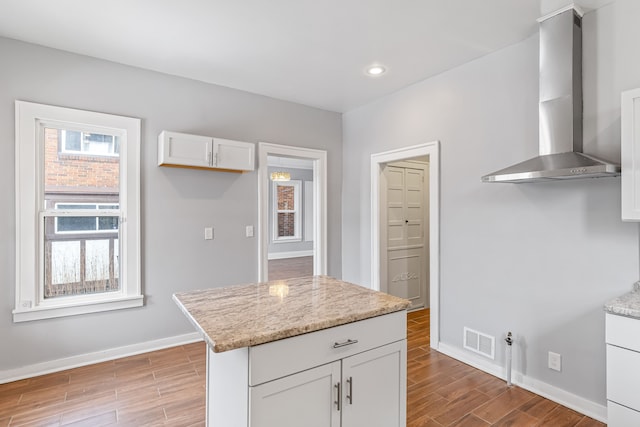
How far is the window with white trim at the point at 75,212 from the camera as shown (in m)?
2.78

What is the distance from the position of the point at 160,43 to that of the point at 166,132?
772 millimetres

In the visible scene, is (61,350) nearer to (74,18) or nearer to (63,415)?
(63,415)

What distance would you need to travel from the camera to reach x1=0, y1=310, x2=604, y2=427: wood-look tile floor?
7.34ft

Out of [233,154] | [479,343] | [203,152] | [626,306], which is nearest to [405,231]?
[479,343]

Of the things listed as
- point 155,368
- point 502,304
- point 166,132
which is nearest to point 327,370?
point 502,304

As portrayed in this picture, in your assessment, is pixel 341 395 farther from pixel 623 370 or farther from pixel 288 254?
pixel 288 254

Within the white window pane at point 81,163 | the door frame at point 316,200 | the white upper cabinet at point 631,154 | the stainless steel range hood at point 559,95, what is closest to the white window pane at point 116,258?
the white window pane at point 81,163

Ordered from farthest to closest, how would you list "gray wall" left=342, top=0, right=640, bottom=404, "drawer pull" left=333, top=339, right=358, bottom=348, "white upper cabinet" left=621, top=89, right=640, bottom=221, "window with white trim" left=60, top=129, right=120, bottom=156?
"window with white trim" left=60, top=129, right=120, bottom=156 < "gray wall" left=342, top=0, right=640, bottom=404 < "white upper cabinet" left=621, top=89, right=640, bottom=221 < "drawer pull" left=333, top=339, right=358, bottom=348

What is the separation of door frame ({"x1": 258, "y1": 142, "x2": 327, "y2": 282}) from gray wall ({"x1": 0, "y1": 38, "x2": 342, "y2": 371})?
82 millimetres

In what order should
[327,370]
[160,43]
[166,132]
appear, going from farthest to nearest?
[166,132] → [160,43] → [327,370]

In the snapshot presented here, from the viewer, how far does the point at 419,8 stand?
7.51 ft

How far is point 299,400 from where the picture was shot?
1.43 metres

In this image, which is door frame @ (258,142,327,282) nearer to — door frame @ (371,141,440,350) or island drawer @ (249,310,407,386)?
door frame @ (371,141,440,350)

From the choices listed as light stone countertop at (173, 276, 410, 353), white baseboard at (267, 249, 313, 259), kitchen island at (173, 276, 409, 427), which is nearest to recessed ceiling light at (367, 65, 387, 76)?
light stone countertop at (173, 276, 410, 353)
